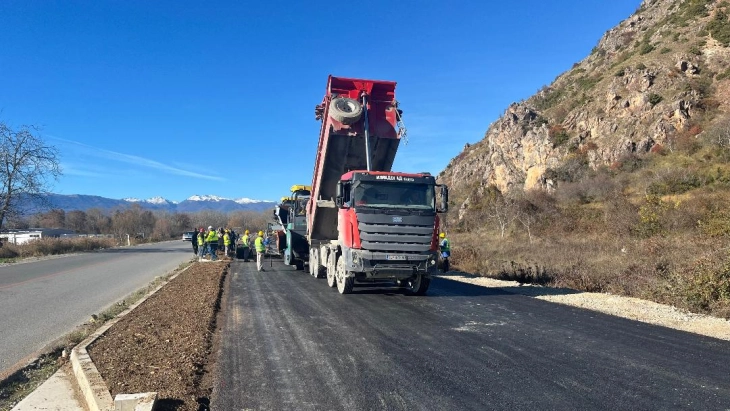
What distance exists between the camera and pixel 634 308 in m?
10.0

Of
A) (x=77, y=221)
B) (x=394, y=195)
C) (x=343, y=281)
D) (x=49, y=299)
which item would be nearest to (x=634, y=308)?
(x=394, y=195)

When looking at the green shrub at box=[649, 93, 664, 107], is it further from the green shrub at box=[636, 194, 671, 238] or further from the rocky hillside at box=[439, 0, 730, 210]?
the green shrub at box=[636, 194, 671, 238]

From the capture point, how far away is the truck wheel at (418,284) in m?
12.0

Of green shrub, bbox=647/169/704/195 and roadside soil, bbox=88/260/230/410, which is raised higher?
green shrub, bbox=647/169/704/195

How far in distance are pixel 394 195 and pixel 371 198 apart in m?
0.54

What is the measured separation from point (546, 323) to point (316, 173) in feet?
28.5

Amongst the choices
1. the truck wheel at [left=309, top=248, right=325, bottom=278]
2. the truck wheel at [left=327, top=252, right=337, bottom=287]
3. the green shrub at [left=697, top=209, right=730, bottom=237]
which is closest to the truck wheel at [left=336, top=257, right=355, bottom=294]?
the truck wheel at [left=327, top=252, right=337, bottom=287]

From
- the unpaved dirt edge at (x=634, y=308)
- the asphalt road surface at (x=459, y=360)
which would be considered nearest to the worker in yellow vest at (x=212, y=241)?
the unpaved dirt edge at (x=634, y=308)

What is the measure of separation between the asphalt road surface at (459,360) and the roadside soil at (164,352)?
248 mm

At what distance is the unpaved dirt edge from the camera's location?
8055mm

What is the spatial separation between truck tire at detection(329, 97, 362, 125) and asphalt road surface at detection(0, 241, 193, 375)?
283 inches

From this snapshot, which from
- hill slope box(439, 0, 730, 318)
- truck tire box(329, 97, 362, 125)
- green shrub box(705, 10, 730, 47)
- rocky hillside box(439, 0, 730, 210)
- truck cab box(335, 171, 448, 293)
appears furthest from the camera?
green shrub box(705, 10, 730, 47)

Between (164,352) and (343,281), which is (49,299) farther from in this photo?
(164,352)

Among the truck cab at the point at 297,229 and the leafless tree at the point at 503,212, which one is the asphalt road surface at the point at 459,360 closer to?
the truck cab at the point at 297,229
